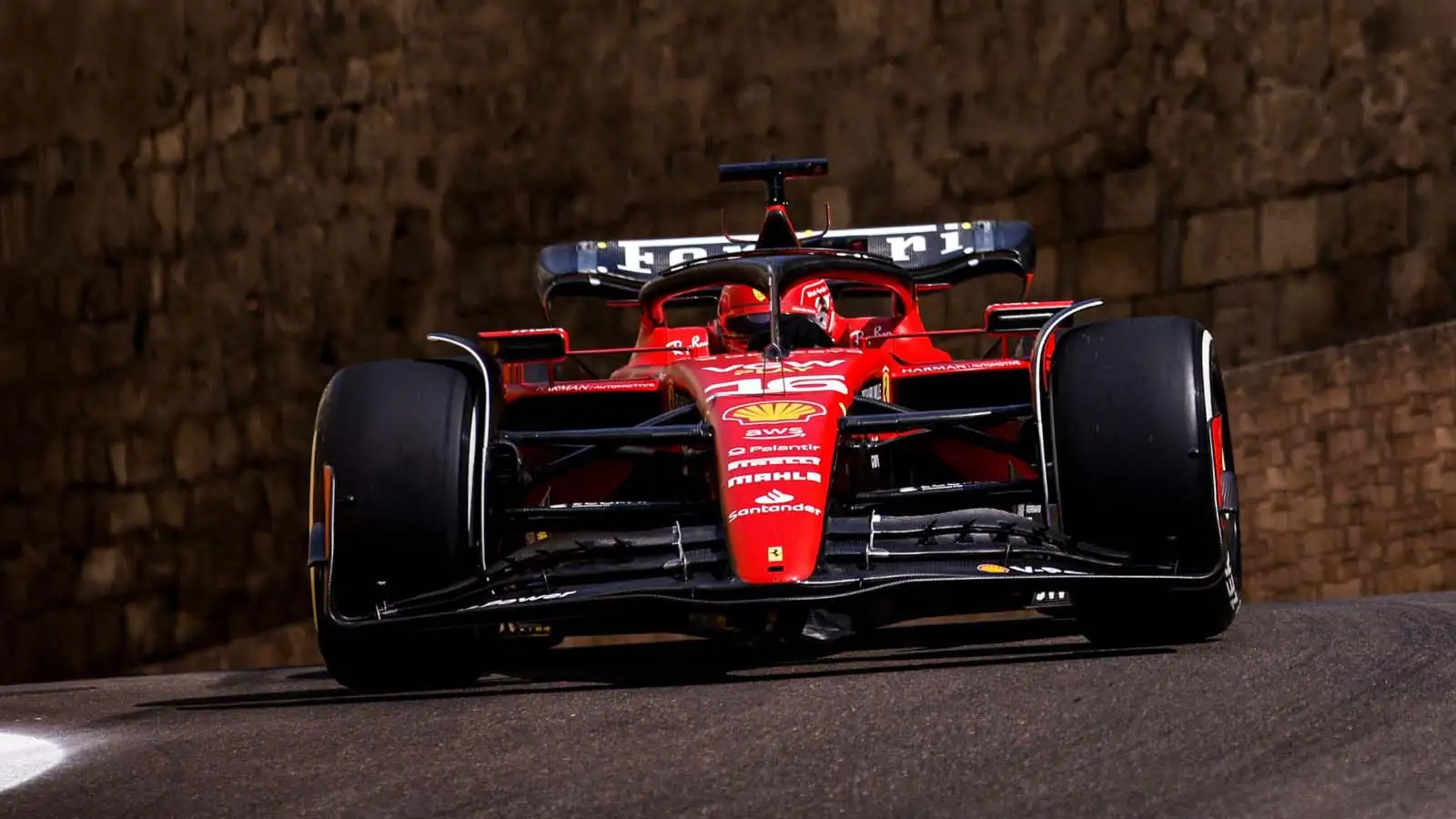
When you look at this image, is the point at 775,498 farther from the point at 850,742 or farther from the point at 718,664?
the point at 850,742

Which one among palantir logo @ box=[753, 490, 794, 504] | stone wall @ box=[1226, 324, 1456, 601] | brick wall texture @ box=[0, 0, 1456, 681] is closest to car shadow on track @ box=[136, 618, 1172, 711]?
palantir logo @ box=[753, 490, 794, 504]

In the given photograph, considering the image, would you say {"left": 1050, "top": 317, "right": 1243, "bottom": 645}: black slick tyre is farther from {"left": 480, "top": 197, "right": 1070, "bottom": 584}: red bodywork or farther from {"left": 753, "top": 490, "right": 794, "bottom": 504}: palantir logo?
{"left": 753, "top": 490, "right": 794, "bottom": 504}: palantir logo

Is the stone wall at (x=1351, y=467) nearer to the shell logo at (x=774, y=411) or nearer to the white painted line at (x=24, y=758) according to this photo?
the shell logo at (x=774, y=411)

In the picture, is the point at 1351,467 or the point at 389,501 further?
the point at 1351,467

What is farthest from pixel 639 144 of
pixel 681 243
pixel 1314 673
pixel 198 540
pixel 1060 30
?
pixel 1314 673

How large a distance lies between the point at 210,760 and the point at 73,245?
15394 mm

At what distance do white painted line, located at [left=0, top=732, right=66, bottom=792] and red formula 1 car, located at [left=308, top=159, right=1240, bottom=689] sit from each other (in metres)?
1.14

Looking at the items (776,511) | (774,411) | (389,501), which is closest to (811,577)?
(776,511)

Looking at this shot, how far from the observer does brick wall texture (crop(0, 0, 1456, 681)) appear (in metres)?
15.5

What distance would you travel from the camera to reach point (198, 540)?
19.6m

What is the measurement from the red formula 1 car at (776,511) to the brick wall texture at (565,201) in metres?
7.46

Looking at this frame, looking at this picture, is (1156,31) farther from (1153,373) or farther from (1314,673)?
(1314,673)

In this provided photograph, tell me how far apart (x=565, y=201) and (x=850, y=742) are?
44.8ft

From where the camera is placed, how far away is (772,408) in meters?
7.75
